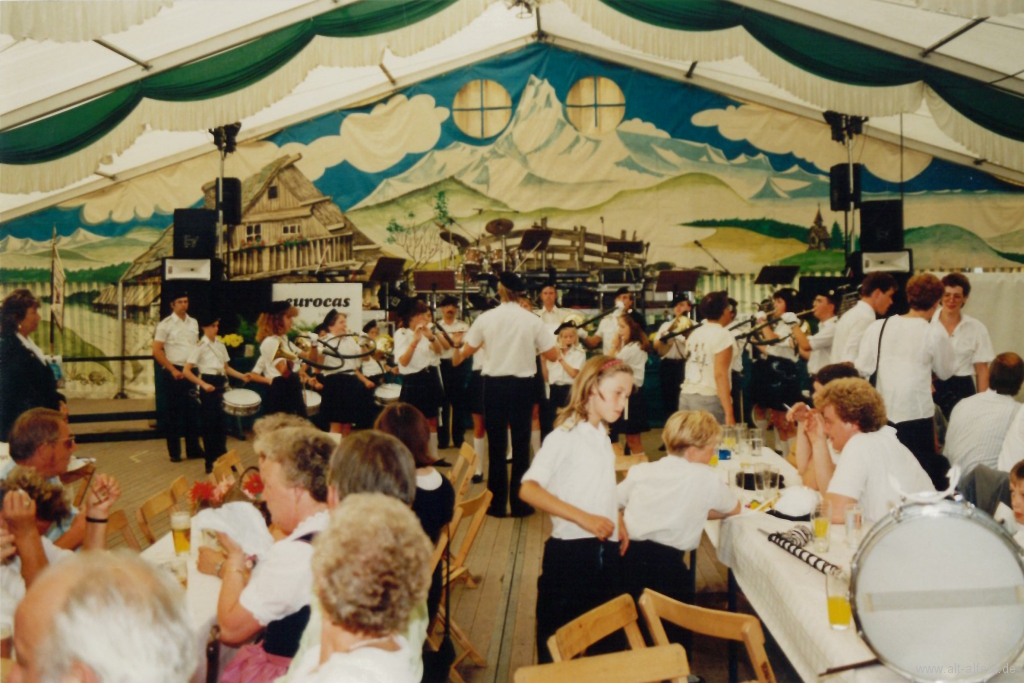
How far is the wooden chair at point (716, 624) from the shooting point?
79.0 inches

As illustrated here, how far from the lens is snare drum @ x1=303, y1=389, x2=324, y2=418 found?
8617 millimetres

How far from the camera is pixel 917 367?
4492 millimetres

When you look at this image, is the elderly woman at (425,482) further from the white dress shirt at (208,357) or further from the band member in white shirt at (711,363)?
the white dress shirt at (208,357)

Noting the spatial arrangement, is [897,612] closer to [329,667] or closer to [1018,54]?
[329,667]

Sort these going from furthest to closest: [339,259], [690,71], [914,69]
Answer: [339,259] < [690,71] < [914,69]

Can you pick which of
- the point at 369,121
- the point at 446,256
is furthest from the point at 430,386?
the point at 369,121

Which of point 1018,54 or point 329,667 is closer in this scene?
point 329,667

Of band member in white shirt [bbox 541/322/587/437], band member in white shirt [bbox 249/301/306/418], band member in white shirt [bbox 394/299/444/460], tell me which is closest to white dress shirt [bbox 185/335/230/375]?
band member in white shirt [bbox 249/301/306/418]

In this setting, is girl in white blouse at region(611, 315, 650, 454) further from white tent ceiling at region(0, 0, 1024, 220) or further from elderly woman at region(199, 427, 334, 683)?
elderly woman at region(199, 427, 334, 683)

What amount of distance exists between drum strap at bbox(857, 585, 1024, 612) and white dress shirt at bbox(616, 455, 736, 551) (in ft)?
3.58

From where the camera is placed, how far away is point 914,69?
5.69m

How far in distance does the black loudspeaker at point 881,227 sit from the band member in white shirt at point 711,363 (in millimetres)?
3195

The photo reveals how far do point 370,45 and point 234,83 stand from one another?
1.09 meters

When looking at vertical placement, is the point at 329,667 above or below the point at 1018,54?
below
